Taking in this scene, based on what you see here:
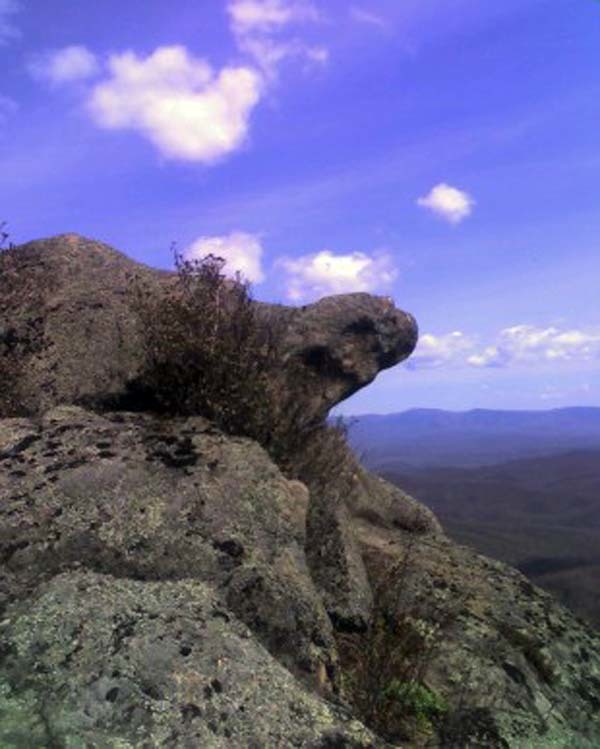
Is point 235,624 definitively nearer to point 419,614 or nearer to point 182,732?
point 182,732

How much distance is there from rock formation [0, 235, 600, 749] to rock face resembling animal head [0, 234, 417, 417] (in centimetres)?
4

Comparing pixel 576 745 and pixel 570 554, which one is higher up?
pixel 576 745

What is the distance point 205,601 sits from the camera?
5637 mm

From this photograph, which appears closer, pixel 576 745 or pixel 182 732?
pixel 182 732

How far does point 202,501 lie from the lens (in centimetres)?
677

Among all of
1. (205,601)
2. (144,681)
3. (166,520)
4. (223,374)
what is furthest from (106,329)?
(144,681)

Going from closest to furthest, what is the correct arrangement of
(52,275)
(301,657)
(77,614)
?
(77,614), (301,657), (52,275)

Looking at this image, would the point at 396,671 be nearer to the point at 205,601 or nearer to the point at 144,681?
the point at 205,601

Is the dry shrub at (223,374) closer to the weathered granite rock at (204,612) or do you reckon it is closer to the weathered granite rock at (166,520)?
the weathered granite rock at (204,612)

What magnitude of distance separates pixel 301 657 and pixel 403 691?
53.7 inches

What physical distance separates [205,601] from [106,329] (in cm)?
593

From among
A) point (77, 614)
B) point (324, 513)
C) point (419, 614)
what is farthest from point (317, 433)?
point (77, 614)

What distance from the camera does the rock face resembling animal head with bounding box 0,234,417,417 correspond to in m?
10.2

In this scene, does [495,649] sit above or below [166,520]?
below
